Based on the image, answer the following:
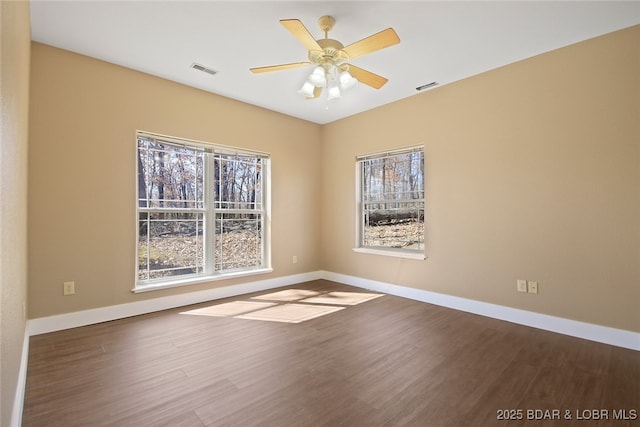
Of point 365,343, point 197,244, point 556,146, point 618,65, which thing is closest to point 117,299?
point 197,244

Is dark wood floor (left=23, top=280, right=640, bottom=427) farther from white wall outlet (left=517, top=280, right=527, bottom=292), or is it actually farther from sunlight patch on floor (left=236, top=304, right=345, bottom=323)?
white wall outlet (left=517, top=280, right=527, bottom=292)

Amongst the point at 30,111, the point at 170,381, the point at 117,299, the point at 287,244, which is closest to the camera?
the point at 170,381

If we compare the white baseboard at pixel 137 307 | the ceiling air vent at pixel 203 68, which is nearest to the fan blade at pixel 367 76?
the ceiling air vent at pixel 203 68

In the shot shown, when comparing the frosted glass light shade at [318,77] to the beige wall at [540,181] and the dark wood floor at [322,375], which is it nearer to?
the beige wall at [540,181]

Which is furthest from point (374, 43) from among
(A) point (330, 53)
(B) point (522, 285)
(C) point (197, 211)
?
(C) point (197, 211)

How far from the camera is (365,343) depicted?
8.44 feet

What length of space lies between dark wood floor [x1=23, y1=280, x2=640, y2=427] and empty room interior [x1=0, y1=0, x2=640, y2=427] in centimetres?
2

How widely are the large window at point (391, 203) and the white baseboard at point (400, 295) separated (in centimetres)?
54

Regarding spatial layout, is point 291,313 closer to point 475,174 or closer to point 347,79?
point 347,79

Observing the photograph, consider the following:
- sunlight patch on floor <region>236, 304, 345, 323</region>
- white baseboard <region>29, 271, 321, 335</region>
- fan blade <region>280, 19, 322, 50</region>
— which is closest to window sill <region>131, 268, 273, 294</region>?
white baseboard <region>29, 271, 321, 335</region>

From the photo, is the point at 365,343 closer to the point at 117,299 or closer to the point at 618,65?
the point at 117,299

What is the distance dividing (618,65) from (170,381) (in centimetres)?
433

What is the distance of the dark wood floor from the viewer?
5.46 feet

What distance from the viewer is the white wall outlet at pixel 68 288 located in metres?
2.84
